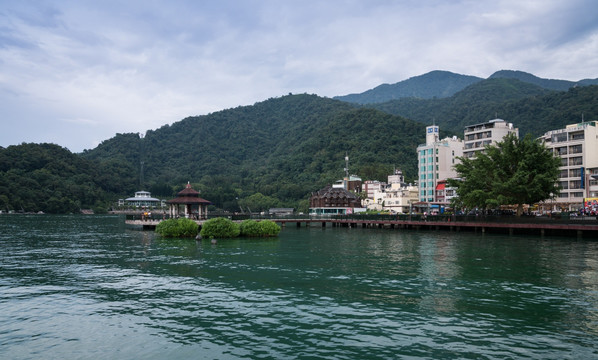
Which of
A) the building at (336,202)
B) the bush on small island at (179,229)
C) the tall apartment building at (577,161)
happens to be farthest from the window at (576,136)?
the bush on small island at (179,229)

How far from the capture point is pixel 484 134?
359ft

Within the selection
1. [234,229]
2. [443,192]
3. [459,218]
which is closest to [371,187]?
[443,192]

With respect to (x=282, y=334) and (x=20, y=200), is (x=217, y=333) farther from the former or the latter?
(x=20, y=200)

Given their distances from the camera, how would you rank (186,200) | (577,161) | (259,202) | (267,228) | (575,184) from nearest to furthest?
(267,228) → (186,200) → (577,161) → (575,184) → (259,202)

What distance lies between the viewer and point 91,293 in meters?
24.3

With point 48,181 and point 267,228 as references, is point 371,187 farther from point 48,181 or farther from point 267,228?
point 48,181

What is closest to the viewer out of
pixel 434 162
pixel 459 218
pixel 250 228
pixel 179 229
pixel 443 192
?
pixel 179 229

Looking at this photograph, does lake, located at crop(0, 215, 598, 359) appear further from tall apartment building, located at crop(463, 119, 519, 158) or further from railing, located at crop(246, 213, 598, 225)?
tall apartment building, located at crop(463, 119, 519, 158)

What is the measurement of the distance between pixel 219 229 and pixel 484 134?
256ft

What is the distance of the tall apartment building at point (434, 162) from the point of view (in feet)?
391

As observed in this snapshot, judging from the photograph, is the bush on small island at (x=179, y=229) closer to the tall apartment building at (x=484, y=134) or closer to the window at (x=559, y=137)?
the tall apartment building at (x=484, y=134)

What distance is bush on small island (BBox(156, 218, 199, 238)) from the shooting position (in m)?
62.2

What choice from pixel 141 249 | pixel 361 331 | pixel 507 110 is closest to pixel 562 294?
pixel 361 331

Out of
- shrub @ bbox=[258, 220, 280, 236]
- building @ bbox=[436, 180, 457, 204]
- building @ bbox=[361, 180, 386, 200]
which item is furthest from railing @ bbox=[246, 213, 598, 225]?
building @ bbox=[361, 180, 386, 200]
